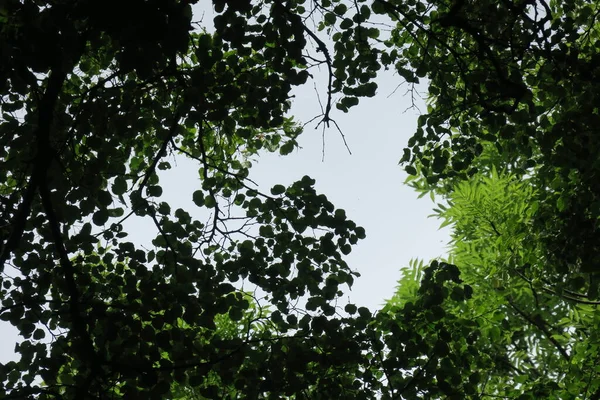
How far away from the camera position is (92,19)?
278cm

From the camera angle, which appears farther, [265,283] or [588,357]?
[588,357]

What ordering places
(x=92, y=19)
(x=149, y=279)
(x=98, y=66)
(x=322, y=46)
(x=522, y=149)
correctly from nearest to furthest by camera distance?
1. (x=92, y=19)
2. (x=149, y=279)
3. (x=322, y=46)
4. (x=522, y=149)
5. (x=98, y=66)

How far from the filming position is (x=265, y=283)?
3.86 metres

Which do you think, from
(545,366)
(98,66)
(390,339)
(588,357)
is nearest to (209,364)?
(390,339)

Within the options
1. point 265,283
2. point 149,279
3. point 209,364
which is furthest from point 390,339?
point 149,279

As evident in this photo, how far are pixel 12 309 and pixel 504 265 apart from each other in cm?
545

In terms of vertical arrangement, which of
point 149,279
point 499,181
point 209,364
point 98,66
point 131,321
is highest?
point 499,181

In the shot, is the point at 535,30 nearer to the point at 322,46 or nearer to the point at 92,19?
the point at 322,46

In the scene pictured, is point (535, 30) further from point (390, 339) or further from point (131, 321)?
point (131, 321)

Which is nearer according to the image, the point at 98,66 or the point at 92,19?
the point at 92,19

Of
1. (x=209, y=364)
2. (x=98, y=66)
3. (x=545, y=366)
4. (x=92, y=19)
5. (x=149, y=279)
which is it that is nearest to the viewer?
(x=92, y=19)

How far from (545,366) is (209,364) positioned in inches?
257

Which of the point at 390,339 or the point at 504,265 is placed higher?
Result: the point at 504,265

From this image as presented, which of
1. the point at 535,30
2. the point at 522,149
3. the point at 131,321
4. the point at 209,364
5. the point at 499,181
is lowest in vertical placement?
the point at 209,364
